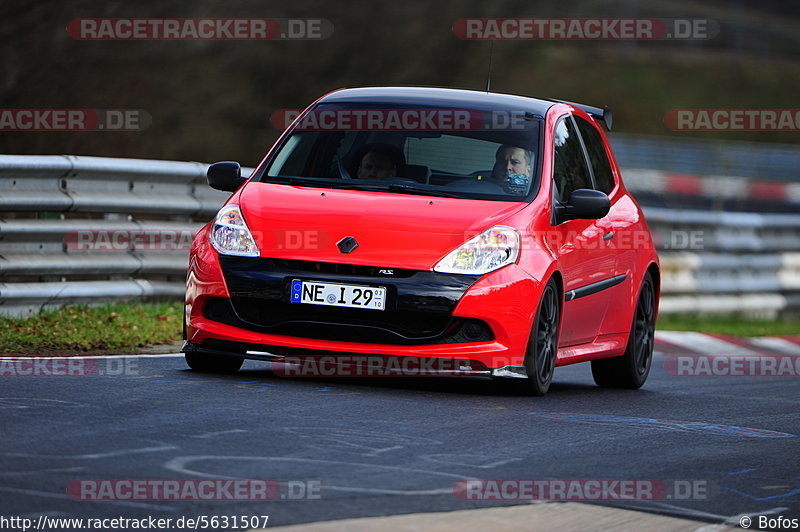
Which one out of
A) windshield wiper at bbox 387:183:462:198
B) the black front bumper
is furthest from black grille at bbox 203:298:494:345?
windshield wiper at bbox 387:183:462:198

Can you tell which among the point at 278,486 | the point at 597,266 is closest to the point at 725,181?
the point at 597,266

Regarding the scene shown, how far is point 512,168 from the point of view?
9.01 metres

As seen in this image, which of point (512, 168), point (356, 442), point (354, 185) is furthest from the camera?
point (512, 168)

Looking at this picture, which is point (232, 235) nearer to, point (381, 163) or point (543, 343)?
point (381, 163)

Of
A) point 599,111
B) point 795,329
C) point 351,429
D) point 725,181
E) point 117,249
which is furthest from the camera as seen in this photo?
point 725,181

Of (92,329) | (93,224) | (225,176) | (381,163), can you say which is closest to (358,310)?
(381,163)

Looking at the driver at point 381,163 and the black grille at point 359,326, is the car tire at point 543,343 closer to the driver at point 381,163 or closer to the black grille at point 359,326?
the black grille at point 359,326

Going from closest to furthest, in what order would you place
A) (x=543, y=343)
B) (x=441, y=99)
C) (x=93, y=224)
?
(x=543, y=343)
(x=441, y=99)
(x=93, y=224)

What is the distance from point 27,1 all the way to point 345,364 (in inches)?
276

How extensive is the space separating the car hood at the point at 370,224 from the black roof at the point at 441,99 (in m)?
1.04

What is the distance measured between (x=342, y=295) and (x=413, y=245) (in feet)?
1.44

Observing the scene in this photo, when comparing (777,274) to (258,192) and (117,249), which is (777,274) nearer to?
(117,249)

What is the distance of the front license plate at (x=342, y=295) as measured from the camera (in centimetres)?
809

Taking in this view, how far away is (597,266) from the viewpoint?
31.3ft
